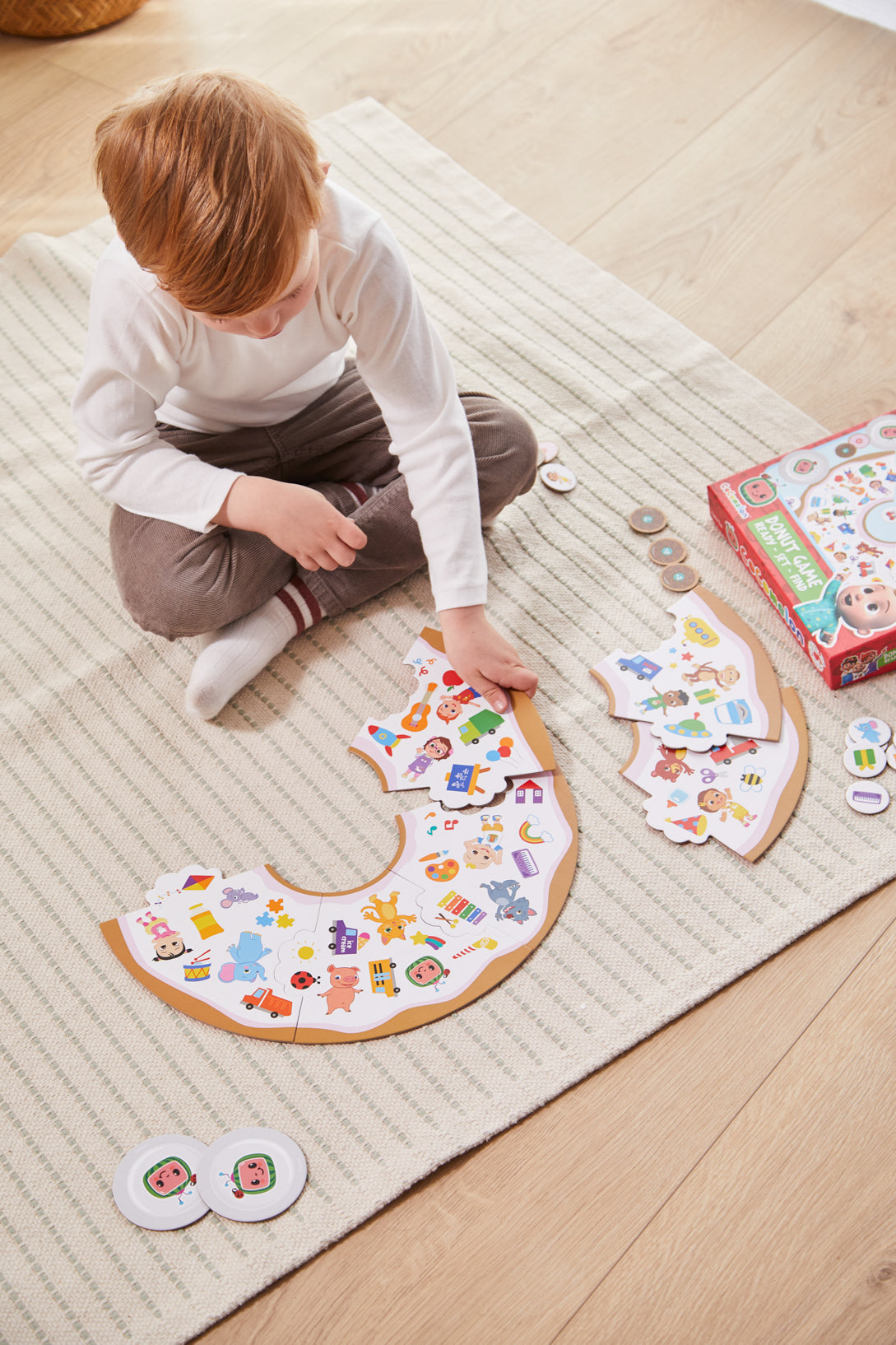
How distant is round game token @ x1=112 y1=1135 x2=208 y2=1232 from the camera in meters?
0.81

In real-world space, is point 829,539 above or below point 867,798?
above

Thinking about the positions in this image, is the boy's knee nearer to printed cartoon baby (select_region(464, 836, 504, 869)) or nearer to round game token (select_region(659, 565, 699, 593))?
round game token (select_region(659, 565, 699, 593))

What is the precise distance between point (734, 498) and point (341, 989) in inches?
22.6

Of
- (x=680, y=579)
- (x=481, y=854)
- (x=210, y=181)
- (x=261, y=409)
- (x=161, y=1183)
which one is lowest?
(x=161, y=1183)

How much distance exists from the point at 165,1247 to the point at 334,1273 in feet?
0.40

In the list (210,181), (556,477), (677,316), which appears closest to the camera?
(210,181)

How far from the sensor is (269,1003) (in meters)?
0.89

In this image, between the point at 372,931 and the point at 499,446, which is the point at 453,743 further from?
the point at 499,446

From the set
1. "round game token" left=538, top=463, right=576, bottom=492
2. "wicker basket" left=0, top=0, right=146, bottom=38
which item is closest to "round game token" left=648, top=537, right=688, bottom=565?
"round game token" left=538, top=463, right=576, bottom=492

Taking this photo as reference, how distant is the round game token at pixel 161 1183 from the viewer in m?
0.81

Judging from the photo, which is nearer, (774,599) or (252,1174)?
(252,1174)

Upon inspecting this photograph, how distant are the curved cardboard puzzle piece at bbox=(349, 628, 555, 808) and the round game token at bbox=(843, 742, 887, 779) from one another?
10.0 inches

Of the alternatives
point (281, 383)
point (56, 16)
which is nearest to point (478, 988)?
point (281, 383)

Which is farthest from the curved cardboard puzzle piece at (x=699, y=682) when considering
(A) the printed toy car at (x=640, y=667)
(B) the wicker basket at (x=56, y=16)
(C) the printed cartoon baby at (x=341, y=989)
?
(B) the wicker basket at (x=56, y=16)
